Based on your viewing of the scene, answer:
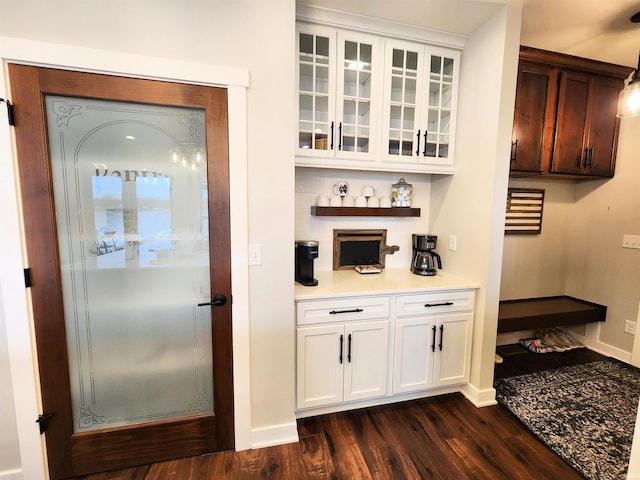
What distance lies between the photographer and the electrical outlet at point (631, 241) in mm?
2703

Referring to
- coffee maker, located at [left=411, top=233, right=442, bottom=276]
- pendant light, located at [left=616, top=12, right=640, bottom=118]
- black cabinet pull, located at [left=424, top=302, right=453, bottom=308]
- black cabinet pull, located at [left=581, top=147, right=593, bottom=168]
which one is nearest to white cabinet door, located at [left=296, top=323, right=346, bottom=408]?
black cabinet pull, located at [left=424, top=302, right=453, bottom=308]

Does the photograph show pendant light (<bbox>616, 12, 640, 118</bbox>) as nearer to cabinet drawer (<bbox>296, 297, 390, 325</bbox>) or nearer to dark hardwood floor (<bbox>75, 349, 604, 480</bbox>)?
cabinet drawer (<bbox>296, 297, 390, 325</bbox>)

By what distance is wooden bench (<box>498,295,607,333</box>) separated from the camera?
8.79 feet

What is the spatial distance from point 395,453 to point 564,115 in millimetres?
3115

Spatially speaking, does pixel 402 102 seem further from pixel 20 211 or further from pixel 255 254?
pixel 20 211

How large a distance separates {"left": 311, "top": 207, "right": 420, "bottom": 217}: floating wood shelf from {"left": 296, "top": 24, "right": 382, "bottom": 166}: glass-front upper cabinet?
1.22ft

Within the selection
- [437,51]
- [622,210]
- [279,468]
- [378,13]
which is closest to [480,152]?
[437,51]

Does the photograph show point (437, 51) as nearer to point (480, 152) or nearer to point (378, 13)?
point (378, 13)

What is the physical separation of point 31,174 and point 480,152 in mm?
2771

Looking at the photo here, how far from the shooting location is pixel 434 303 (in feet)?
6.97

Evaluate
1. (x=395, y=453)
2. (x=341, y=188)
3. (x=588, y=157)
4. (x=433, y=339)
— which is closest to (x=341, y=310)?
(x=433, y=339)

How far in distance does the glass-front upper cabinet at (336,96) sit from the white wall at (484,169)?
75 cm

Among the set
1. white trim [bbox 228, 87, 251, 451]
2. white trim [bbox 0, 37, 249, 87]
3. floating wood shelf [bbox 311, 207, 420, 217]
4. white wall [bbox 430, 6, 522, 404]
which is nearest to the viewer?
white trim [bbox 0, 37, 249, 87]

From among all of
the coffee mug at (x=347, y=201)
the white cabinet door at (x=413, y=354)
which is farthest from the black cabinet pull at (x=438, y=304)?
the coffee mug at (x=347, y=201)
